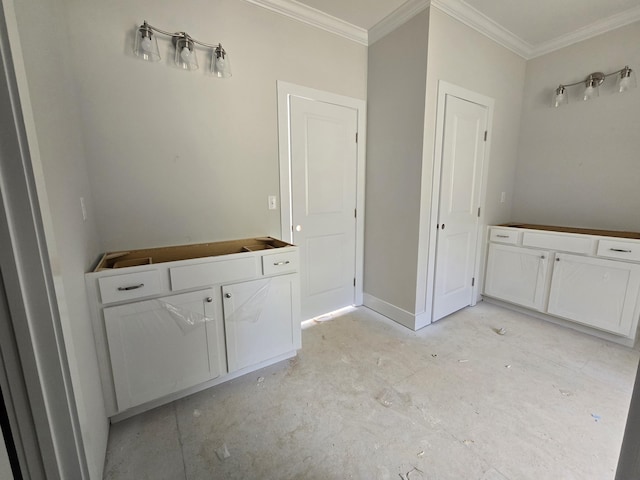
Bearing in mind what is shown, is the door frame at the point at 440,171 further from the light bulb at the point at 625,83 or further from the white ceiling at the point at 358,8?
the light bulb at the point at 625,83

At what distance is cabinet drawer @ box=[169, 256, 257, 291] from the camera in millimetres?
1535

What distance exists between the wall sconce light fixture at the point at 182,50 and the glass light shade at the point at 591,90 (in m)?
3.10

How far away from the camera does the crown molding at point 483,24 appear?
2.11 m

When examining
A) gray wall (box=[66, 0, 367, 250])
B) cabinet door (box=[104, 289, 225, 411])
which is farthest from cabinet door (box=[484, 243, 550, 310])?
cabinet door (box=[104, 289, 225, 411])

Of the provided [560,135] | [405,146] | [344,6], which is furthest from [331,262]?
[560,135]

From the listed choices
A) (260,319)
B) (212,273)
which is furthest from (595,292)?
(212,273)

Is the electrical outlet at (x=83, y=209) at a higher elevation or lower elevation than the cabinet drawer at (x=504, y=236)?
higher

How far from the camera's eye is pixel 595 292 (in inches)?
90.1

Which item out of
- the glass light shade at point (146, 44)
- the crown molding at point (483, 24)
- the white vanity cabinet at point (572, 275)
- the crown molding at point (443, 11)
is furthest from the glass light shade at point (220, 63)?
the white vanity cabinet at point (572, 275)

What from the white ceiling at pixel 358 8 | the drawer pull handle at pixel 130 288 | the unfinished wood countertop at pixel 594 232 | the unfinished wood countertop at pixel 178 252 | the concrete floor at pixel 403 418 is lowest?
the concrete floor at pixel 403 418

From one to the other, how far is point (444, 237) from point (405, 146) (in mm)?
894

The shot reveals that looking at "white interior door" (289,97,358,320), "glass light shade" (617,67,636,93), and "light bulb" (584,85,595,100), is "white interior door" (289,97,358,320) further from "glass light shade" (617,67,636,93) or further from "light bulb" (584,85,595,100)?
"glass light shade" (617,67,636,93)

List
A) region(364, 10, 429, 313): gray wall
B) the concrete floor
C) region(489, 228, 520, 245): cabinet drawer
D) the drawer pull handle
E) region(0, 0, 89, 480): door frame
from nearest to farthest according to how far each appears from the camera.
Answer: region(0, 0, 89, 480): door frame < the concrete floor < the drawer pull handle < region(364, 10, 429, 313): gray wall < region(489, 228, 520, 245): cabinet drawer

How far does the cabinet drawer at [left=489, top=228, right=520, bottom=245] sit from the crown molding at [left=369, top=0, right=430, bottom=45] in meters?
2.13
